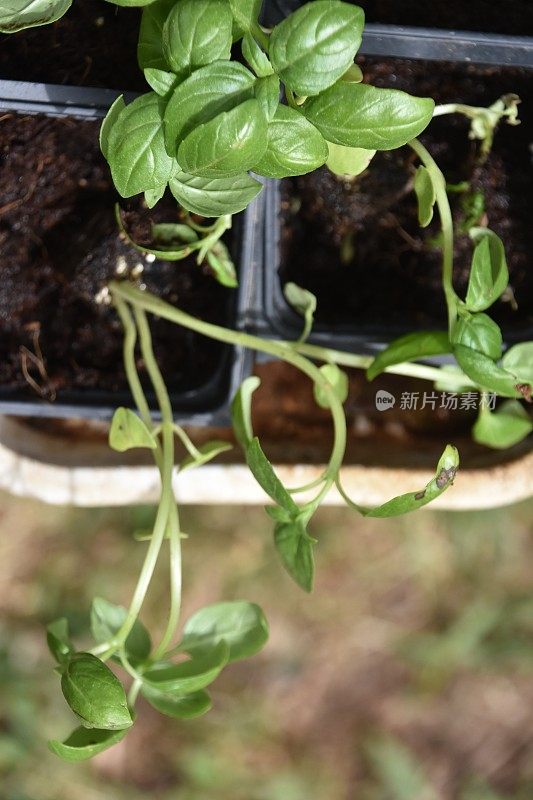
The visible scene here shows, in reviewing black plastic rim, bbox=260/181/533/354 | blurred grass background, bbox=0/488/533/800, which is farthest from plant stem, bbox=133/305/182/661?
blurred grass background, bbox=0/488/533/800

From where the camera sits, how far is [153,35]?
1.49ft

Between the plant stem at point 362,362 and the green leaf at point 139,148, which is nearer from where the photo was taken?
the green leaf at point 139,148

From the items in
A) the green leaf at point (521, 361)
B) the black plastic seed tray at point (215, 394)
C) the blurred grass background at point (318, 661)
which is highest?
the green leaf at point (521, 361)

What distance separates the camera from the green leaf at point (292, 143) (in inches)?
16.2

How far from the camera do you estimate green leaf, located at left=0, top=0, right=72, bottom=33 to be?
423 millimetres

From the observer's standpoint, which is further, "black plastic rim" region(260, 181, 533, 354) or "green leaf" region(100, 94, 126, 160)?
"black plastic rim" region(260, 181, 533, 354)

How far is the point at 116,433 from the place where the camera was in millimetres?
578

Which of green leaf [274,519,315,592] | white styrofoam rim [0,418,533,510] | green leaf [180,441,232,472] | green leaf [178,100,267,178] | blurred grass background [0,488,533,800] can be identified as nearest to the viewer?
green leaf [178,100,267,178]

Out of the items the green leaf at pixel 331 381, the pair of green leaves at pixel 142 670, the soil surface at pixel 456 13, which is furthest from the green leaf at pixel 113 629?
the soil surface at pixel 456 13

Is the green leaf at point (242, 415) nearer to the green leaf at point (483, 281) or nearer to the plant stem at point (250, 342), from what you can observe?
the plant stem at point (250, 342)

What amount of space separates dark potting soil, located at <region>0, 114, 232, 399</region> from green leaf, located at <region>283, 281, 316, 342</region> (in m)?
0.05

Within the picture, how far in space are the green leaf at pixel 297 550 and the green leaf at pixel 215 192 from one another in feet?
0.68

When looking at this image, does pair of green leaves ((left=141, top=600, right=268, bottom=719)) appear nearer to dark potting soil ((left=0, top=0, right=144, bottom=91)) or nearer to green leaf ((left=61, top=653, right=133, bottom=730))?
green leaf ((left=61, top=653, right=133, bottom=730))

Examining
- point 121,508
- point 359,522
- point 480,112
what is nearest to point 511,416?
point 480,112
